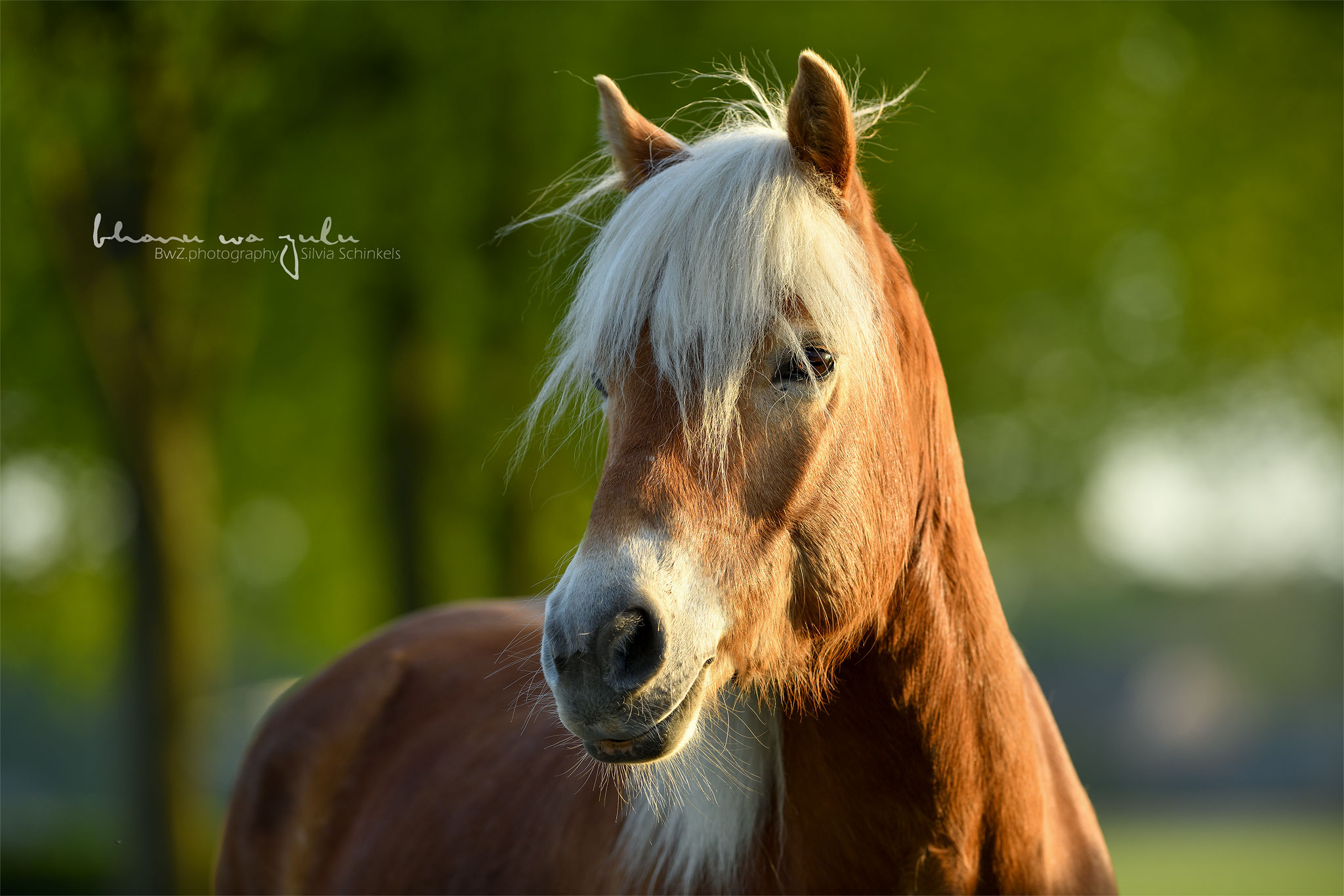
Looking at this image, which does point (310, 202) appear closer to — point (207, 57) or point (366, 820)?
point (207, 57)

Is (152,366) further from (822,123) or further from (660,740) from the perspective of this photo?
(660,740)

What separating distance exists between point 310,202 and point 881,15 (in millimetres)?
5500

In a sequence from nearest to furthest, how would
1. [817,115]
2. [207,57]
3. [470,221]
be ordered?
[817,115], [207,57], [470,221]

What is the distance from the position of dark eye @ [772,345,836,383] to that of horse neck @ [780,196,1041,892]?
0.25 meters

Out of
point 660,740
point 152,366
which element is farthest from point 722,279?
point 152,366

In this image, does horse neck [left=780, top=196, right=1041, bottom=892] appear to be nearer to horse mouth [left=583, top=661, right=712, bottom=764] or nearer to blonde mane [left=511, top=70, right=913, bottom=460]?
blonde mane [left=511, top=70, right=913, bottom=460]

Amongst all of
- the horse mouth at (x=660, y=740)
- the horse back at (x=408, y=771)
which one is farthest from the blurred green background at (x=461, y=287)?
the horse mouth at (x=660, y=740)

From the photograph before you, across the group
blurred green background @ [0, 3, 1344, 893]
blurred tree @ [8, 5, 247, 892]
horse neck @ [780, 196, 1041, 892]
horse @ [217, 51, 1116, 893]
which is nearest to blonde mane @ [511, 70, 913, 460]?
horse @ [217, 51, 1116, 893]

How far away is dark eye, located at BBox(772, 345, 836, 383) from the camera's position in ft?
6.76

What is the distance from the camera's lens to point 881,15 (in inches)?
367

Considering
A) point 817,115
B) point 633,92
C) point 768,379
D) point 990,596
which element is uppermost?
point 633,92

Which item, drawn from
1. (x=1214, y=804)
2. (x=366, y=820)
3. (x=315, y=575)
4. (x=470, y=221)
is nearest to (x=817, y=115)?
(x=366, y=820)

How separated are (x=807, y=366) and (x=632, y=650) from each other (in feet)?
2.17

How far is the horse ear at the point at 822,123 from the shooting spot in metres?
2.14
